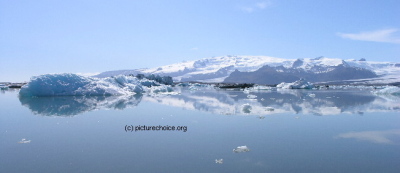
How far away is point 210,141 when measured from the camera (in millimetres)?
4898

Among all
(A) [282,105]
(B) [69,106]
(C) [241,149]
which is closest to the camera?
(C) [241,149]

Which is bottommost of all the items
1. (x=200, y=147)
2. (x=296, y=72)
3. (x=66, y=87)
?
(x=200, y=147)

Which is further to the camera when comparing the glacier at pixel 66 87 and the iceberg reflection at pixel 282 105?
the glacier at pixel 66 87

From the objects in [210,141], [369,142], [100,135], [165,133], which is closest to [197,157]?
[210,141]

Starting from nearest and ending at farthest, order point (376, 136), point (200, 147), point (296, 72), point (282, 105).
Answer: point (200, 147)
point (376, 136)
point (282, 105)
point (296, 72)

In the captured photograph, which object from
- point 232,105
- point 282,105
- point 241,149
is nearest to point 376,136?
point 241,149

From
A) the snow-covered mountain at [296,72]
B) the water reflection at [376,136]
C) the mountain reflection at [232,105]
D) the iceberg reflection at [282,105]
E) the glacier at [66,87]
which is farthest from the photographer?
the snow-covered mountain at [296,72]

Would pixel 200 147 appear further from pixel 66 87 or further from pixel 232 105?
pixel 66 87

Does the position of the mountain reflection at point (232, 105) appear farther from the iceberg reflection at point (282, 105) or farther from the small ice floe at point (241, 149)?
the small ice floe at point (241, 149)

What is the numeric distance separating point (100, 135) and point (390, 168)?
197 inches

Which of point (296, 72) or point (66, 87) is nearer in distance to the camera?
point (66, 87)

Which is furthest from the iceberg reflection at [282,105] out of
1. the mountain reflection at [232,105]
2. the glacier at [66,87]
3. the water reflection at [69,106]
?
the glacier at [66,87]

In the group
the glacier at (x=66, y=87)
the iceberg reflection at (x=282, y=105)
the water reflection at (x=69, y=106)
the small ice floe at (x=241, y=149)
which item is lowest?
the iceberg reflection at (x=282, y=105)

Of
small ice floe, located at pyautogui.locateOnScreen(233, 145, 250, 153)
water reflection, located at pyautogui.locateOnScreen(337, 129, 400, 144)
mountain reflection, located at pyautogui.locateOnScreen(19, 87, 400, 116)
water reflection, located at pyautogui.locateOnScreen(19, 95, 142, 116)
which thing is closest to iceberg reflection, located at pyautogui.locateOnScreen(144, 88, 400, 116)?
mountain reflection, located at pyautogui.locateOnScreen(19, 87, 400, 116)
